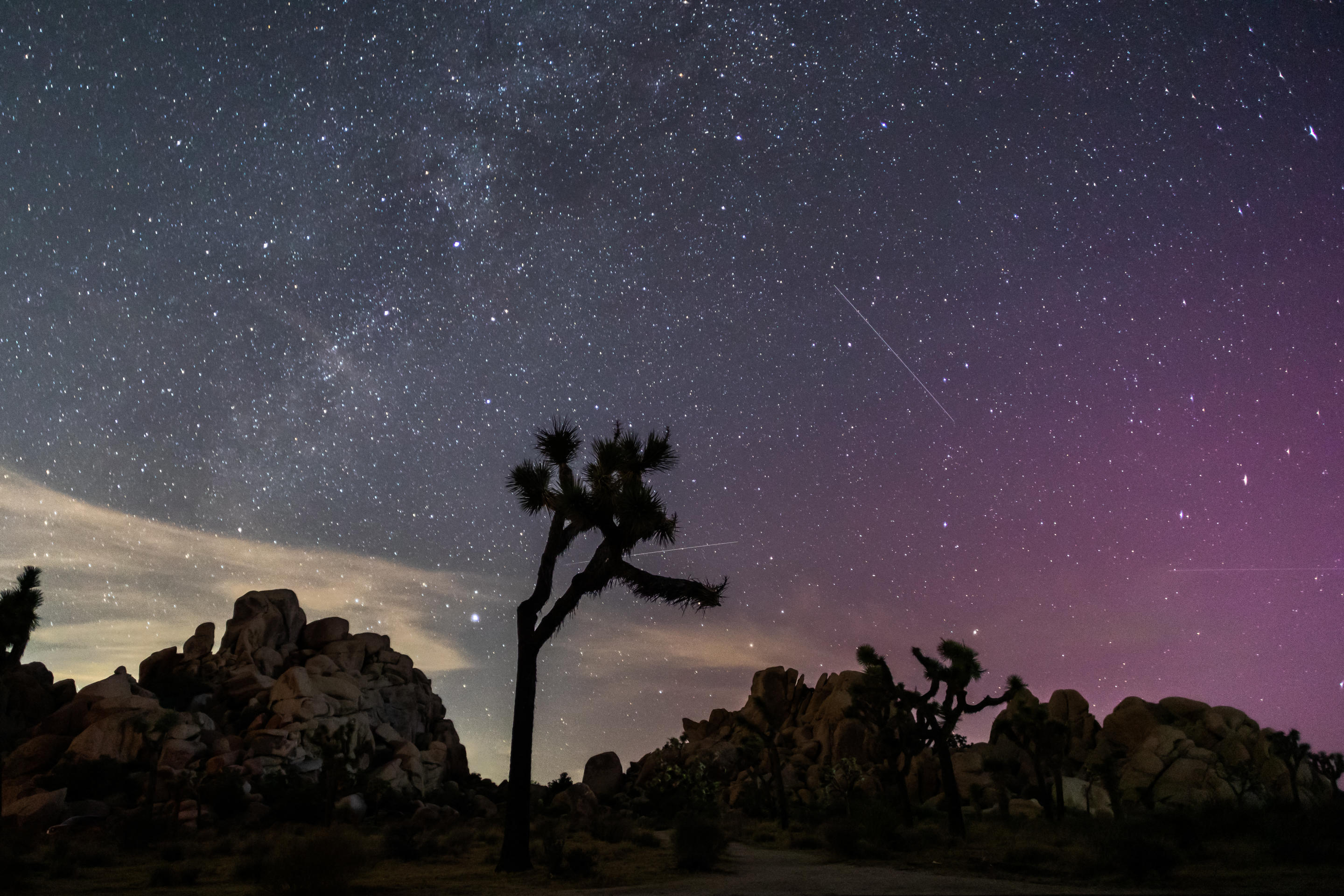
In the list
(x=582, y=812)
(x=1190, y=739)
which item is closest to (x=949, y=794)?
(x=582, y=812)

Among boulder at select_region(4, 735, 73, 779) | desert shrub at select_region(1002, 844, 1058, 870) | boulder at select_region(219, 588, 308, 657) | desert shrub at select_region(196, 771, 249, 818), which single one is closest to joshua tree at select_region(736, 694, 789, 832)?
desert shrub at select_region(1002, 844, 1058, 870)

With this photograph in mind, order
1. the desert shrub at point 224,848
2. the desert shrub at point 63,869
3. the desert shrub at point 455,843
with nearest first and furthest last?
1. the desert shrub at point 63,869
2. the desert shrub at point 455,843
3. the desert shrub at point 224,848

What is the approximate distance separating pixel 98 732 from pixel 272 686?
34.0 feet

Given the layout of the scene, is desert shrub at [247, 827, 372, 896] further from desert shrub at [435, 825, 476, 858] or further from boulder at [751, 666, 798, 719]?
boulder at [751, 666, 798, 719]

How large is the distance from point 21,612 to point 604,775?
39.2m

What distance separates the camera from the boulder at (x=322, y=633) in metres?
58.6

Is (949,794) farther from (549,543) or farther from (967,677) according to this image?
(549,543)

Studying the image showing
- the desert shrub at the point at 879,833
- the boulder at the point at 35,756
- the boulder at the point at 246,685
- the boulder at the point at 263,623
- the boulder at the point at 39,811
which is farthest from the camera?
the boulder at the point at 263,623

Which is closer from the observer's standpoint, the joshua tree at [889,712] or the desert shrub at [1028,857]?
the desert shrub at [1028,857]

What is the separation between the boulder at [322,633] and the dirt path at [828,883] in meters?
49.2

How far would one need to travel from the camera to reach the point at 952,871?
1545 centimetres

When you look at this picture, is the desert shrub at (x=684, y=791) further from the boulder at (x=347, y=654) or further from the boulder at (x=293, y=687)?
the boulder at (x=347, y=654)

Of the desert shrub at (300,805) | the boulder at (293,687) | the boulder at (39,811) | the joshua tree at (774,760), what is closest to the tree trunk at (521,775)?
the joshua tree at (774,760)

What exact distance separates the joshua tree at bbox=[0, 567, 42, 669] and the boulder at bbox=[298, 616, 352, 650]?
80.4ft
